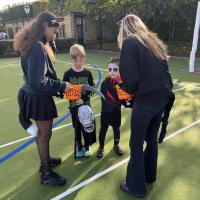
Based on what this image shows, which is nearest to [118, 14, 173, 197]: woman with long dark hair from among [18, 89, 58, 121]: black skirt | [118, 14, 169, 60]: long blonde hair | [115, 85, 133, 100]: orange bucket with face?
[118, 14, 169, 60]: long blonde hair

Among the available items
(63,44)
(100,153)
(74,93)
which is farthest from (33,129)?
(63,44)

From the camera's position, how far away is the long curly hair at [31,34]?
3336 mm

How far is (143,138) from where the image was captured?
351cm

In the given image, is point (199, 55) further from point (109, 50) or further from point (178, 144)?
point (178, 144)

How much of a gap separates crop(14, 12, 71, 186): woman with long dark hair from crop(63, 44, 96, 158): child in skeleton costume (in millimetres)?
676

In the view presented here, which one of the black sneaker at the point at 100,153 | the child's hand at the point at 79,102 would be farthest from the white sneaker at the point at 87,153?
the child's hand at the point at 79,102

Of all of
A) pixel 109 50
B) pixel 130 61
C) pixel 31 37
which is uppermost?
pixel 31 37

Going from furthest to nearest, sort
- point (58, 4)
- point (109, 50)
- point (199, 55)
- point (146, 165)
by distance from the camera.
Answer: point (58, 4) → point (109, 50) → point (199, 55) → point (146, 165)

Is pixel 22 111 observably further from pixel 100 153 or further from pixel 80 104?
pixel 100 153

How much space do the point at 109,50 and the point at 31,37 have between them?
785 inches

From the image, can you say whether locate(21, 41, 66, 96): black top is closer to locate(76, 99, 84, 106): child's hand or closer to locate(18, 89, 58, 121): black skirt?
locate(18, 89, 58, 121): black skirt

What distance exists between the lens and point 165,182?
404 cm

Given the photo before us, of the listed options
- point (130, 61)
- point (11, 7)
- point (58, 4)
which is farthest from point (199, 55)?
point (11, 7)

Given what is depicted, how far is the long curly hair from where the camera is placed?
334cm
